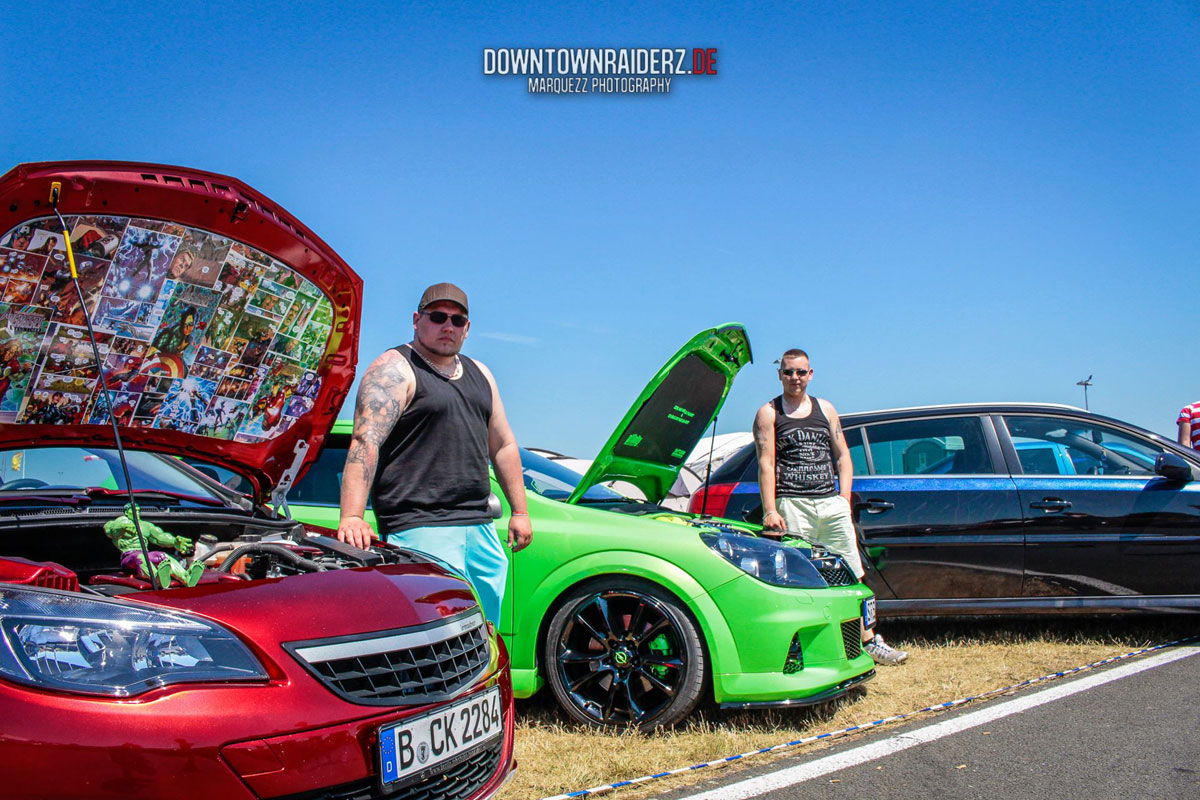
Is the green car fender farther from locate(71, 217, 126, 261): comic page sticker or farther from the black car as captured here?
locate(71, 217, 126, 261): comic page sticker

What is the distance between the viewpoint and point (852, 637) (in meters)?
4.50

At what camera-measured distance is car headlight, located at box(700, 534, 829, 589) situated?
4.29 m

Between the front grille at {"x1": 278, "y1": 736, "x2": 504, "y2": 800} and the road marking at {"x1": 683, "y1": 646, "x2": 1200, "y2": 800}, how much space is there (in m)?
0.96

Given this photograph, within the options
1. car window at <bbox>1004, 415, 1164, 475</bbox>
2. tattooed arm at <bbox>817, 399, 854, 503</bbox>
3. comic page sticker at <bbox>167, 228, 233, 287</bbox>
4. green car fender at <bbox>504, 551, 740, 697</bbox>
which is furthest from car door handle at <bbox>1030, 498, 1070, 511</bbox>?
comic page sticker at <bbox>167, 228, 233, 287</bbox>

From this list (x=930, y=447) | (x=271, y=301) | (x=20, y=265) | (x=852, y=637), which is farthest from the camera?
(x=930, y=447)

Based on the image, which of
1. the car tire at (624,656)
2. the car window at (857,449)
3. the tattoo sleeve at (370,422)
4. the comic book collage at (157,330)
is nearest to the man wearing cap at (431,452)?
the tattoo sleeve at (370,422)

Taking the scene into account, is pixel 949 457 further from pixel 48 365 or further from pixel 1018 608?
pixel 48 365

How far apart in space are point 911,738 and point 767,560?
3.03ft

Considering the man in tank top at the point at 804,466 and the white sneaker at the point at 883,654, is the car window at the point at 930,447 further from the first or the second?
the white sneaker at the point at 883,654

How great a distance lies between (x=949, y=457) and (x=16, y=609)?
5.31 meters

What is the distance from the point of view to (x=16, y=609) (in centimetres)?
207

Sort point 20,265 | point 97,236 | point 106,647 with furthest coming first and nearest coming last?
1. point 97,236
2. point 20,265
3. point 106,647

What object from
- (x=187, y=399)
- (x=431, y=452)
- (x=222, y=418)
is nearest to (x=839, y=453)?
(x=431, y=452)

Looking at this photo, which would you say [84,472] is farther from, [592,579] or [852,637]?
[852,637]
